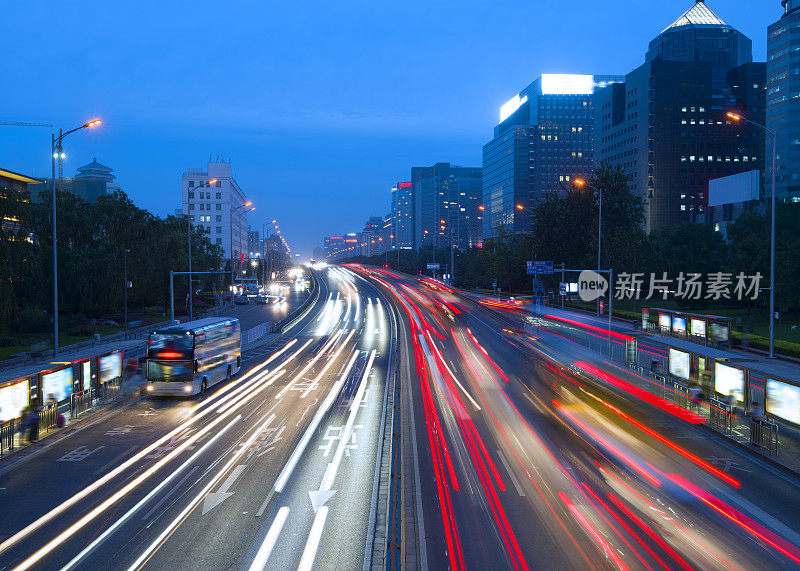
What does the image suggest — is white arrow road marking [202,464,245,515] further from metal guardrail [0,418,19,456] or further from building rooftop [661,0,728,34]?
building rooftop [661,0,728,34]

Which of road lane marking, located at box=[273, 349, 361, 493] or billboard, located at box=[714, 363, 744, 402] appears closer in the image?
road lane marking, located at box=[273, 349, 361, 493]

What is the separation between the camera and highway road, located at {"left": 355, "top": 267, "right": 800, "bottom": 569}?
39.4 feet

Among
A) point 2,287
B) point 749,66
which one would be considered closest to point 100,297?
point 2,287

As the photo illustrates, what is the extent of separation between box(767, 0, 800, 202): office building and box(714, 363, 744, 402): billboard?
134 m

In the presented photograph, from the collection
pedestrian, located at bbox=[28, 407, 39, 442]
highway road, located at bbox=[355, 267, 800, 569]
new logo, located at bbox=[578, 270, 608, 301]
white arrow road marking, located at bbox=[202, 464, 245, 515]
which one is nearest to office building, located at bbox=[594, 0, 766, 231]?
new logo, located at bbox=[578, 270, 608, 301]

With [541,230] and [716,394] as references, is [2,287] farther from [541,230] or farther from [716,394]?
[541,230]

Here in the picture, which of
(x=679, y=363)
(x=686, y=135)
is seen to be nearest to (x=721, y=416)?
(x=679, y=363)

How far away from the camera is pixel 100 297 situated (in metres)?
59.3

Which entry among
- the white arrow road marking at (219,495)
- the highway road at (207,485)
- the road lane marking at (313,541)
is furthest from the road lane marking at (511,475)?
the white arrow road marking at (219,495)

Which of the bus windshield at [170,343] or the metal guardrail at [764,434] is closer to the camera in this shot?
the metal guardrail at [764,434]

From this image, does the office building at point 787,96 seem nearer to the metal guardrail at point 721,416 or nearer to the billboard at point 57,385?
the metal guardrail at point 721,416

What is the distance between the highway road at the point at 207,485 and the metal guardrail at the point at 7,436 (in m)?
1.00

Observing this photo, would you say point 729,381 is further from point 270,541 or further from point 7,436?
point 7,436

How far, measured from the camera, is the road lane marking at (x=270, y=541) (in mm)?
11547
